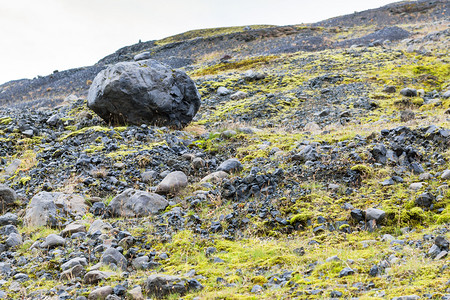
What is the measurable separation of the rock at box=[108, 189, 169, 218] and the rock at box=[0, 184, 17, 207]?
9.12 ft

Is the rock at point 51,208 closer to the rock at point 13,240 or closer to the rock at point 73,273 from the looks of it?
the rock at point 13,240

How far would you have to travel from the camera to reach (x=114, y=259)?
22.7 ft

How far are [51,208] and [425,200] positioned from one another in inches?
329

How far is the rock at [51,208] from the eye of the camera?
884 cm

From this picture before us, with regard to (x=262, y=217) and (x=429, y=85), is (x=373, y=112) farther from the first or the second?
(x=262, y=217)

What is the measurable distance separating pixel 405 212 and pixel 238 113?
499 inches

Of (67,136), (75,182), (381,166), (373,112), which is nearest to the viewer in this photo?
(381,166)

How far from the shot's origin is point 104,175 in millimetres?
11062

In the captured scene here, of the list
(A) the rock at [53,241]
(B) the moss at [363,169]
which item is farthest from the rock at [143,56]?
(A) the rock at [53,241]

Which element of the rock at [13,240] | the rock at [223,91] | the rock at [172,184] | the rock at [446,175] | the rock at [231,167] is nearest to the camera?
the rock at [13,240]

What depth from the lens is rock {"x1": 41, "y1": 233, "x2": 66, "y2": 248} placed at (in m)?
7.67

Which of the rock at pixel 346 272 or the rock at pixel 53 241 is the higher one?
the rock at pixel 53 241

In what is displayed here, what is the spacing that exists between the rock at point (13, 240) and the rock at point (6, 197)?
2.15 m

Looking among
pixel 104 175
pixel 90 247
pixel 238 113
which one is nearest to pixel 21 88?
pixel 238 113
